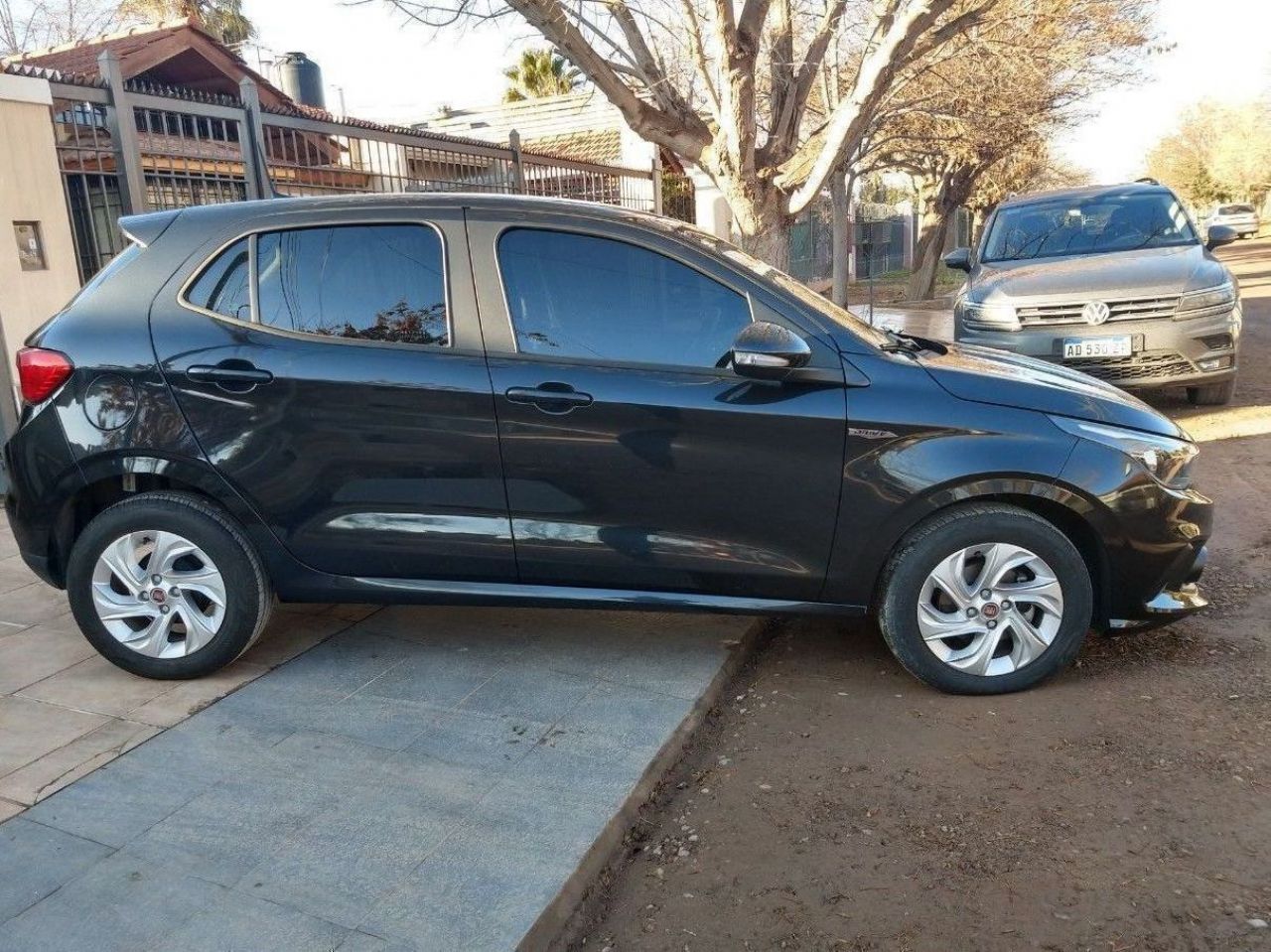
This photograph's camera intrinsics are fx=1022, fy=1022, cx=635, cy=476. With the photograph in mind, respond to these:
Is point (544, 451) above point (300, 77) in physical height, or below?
below

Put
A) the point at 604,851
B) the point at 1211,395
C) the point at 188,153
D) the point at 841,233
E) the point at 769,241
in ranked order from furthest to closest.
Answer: the point at 841,233 < the point at 769,241 < the point at 1211,395 < the point at 188,153 < the point at 604,851

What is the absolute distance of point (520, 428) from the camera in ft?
12.2

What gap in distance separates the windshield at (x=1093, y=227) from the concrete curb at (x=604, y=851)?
266 inches

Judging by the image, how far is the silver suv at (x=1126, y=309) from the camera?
7727 millimetres

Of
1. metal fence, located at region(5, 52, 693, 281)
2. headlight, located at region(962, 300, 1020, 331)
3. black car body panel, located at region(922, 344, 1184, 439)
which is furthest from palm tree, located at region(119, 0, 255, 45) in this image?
black car body panel, located at region(922, 344, 1184, 439)

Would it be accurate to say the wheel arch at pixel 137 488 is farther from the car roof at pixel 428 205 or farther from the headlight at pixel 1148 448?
the headlight at pixel 1148 448

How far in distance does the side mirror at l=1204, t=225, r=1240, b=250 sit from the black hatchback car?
580 cm

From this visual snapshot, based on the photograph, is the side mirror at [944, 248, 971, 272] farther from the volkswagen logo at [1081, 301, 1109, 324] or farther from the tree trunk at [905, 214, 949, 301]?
the tree trunk at [905, 214, 949, 301]

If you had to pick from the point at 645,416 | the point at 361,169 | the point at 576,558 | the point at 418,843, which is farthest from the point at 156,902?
the point at 361,169

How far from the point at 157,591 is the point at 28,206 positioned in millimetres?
3581

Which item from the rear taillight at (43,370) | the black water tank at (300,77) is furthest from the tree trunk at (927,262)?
the rear taillight at (43,370)

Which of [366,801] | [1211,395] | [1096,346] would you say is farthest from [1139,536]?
[1211,395]

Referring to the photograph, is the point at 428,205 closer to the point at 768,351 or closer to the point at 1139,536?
the point at 768,351

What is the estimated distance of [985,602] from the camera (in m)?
3.71
